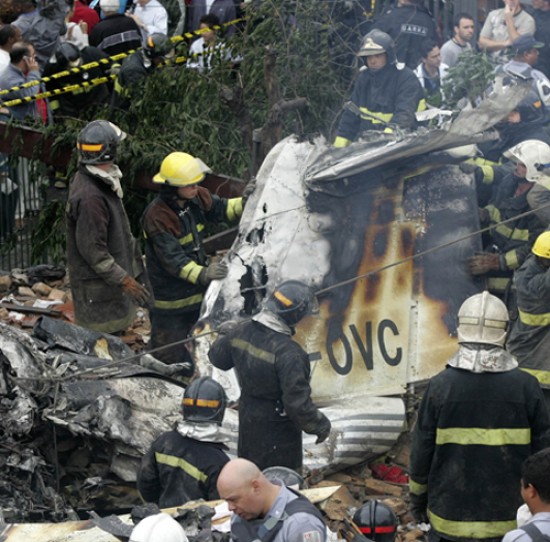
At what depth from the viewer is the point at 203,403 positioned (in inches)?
247

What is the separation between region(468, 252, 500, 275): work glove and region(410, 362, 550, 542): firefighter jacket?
2.39 meters

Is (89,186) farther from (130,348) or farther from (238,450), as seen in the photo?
(238,450)

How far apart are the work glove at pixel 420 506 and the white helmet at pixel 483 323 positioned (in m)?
0.80

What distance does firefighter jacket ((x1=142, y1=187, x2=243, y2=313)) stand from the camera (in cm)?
907

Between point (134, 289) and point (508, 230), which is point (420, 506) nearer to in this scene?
point (508, 230)

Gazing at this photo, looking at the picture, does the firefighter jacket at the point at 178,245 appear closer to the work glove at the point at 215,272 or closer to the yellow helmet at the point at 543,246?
the work glove at the point at 215,272

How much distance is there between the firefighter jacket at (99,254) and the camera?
29.2ft

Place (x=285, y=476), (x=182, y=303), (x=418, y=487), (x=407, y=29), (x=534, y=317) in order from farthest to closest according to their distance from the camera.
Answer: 1. (x=407, y=29)
2. (x=182, y=303)
3. (x=534, y=317)
4. (x=418, y=487)
5. (x=285, y=476)

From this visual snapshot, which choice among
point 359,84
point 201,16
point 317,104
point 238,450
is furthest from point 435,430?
point 201,16

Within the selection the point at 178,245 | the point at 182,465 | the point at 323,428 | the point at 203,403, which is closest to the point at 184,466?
the point at 182,465

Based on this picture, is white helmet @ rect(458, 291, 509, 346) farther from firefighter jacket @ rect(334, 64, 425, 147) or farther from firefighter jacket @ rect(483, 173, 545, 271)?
firefighter jacket @ rect(334, 64, 425, 147)

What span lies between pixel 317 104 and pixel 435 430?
22.0ft

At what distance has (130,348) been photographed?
380 inches

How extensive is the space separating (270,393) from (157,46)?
6438 millimetres
